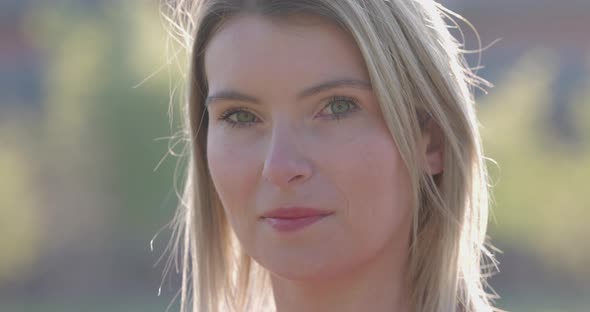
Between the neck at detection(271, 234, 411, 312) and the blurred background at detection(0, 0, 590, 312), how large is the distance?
1003 cm

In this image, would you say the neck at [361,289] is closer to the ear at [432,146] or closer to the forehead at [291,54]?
the ear at [432,146]

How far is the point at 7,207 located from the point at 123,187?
5.58 feet

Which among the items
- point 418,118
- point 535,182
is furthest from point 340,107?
point 535,182

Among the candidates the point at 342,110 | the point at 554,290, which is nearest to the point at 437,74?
the point at 342,110

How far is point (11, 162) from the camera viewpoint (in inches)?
572

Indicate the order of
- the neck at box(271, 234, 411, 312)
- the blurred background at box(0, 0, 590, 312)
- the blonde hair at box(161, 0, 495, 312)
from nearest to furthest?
the blonde hair at box(161, 0, 495, 312), the neck at box(271, 234, 411, 312), the blurred background at box(0, 0, 590, 312)

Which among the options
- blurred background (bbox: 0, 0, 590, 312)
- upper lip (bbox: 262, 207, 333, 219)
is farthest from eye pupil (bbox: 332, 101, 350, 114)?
blurred background (bbox: 0, 0, 590, 312)

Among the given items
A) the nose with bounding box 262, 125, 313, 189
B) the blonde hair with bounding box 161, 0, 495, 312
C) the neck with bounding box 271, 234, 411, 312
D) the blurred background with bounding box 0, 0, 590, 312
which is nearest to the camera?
the nose with bounding box 262, 125, 313, 189

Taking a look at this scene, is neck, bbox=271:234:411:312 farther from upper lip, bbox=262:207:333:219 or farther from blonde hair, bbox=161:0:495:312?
upper lip, bbox=262:207:333:219

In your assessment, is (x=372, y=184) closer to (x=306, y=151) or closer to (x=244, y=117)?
(x=306, y=151)

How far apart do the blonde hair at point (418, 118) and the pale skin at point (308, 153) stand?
0.04m

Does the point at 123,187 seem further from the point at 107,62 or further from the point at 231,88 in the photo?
the point at 231,88

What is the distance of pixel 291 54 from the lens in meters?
2.50

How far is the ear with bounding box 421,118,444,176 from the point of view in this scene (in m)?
2.70
